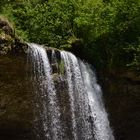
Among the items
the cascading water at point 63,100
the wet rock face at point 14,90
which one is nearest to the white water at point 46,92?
the cascading water at point 63,100

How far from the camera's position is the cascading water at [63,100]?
17578 mm

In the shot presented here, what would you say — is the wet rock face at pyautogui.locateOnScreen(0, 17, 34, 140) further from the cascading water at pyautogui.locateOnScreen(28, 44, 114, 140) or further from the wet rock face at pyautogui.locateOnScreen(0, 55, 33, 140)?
the cascading water at pyautogui.locateOnScreen(28, 44, 114, 140)

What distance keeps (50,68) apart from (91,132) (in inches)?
133

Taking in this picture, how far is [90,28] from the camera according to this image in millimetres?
21906

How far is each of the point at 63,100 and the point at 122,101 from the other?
11.8 feet

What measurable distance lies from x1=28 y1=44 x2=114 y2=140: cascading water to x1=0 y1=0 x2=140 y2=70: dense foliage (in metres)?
1.78

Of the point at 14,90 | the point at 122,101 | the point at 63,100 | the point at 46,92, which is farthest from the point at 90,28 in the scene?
the point at 14,90

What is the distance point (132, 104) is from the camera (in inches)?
817

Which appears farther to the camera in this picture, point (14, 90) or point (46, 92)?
point (46, 92)

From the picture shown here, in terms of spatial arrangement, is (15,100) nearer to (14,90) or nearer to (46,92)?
(14,90)

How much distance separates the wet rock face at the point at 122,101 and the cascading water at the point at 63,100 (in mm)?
1126

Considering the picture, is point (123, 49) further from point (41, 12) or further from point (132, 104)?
point (41, 12)

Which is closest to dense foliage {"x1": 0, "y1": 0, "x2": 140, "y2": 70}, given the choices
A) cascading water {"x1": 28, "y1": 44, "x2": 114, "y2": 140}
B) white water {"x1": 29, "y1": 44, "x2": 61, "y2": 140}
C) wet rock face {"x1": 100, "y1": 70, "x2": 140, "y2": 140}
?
wet rock face {"x1": 100, "y1": 70, "x2": 140, "y2": 140}

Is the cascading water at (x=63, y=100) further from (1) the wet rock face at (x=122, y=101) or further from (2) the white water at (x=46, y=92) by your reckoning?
(1) the wet rock face at (x=122, y=101)
